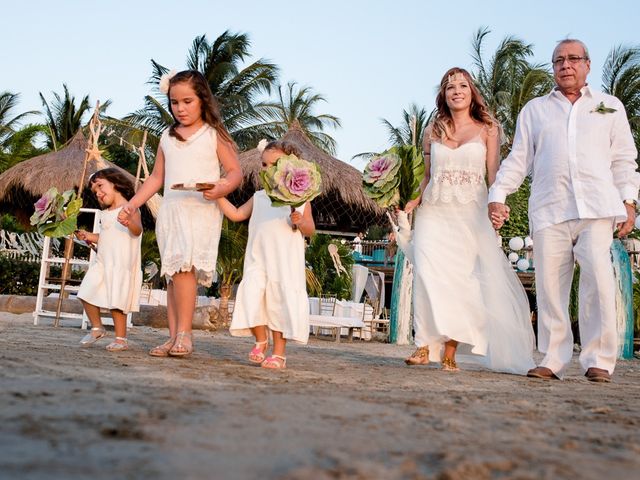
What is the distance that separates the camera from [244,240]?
14070mm

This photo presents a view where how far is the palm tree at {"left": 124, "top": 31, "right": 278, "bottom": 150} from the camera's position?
33344 mm

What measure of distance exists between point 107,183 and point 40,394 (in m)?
4.08

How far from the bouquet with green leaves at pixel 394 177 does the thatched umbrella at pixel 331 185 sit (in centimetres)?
1242

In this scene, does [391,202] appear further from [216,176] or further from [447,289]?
[216,176]

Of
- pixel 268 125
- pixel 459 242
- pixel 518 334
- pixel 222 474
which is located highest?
pixel 268 125

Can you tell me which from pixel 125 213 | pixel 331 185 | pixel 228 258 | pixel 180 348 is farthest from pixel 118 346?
pixel 331 185

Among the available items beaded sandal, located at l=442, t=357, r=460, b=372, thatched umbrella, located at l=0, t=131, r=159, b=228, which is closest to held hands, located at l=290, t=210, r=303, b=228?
beaded sandal, located at l=442, t=357, r=460, b=372

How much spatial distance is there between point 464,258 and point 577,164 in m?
1.01

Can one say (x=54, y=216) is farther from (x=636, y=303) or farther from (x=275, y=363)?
(x=636, y=303)

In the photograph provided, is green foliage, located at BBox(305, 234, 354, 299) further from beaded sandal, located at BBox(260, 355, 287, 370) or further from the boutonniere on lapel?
beaded sandal, located at BBox(260, 355, 287, 370)

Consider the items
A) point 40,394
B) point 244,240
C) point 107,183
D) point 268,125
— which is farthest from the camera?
point 268,125

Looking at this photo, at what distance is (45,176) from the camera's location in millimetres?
19203

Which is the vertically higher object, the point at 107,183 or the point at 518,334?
the point at 107,183

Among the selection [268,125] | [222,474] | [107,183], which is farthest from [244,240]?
[268,125]
